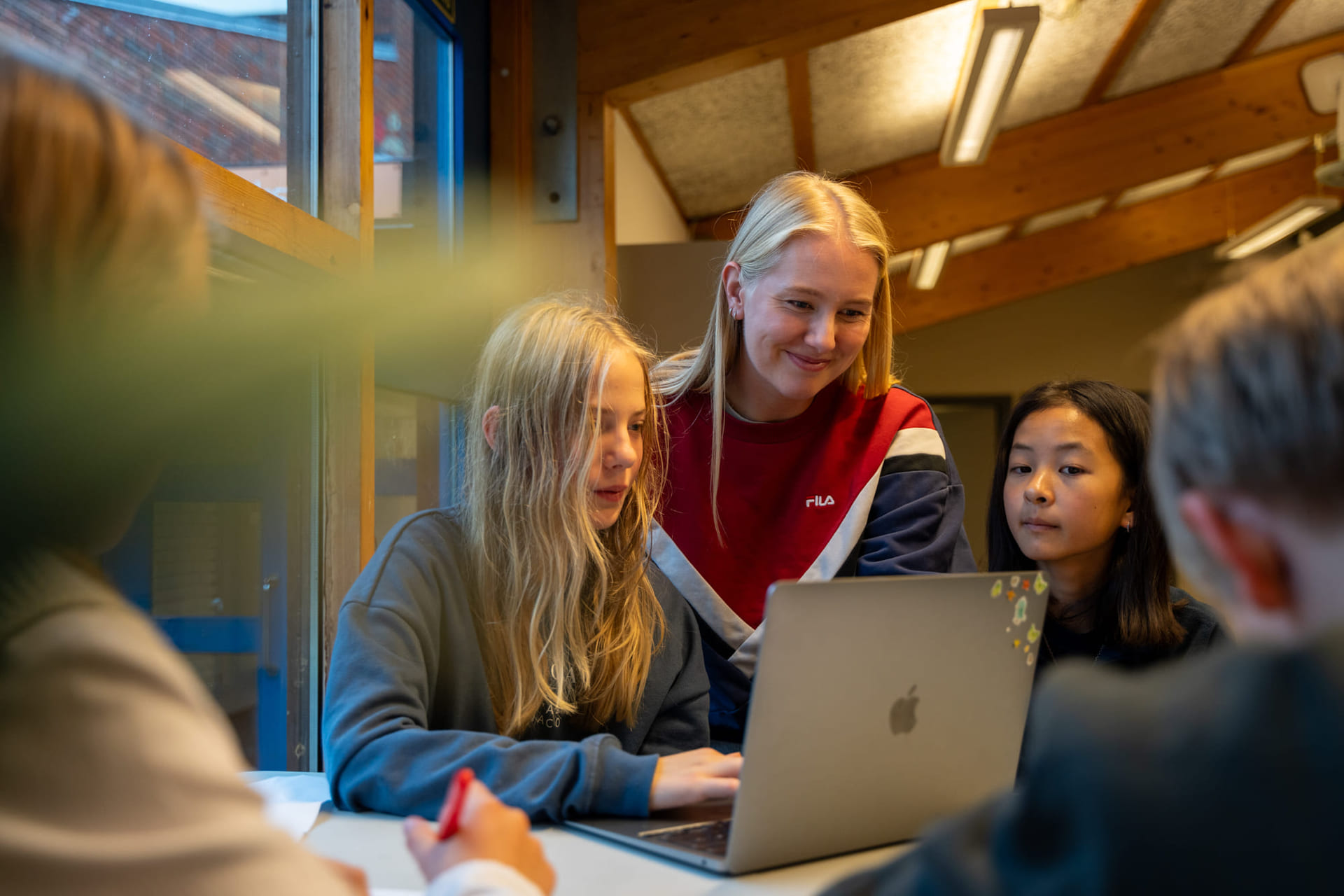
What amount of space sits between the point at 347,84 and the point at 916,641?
1.80 m

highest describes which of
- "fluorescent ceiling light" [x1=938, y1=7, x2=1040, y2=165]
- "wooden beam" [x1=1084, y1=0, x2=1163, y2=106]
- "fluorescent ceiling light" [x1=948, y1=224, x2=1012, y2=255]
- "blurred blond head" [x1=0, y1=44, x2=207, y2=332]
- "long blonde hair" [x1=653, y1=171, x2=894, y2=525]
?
"wooden beam" [x1=1084, y1=0, x2=1163, y2=106]

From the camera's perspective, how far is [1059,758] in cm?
44

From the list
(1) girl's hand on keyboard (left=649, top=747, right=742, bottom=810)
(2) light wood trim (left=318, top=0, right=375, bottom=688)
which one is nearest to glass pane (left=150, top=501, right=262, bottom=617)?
(2) light wood trim (left=318, top=0, right=375, bottom=688)

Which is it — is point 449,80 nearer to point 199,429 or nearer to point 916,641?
point 916,641

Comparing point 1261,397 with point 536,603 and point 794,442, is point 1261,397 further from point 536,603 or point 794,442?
point 794,442

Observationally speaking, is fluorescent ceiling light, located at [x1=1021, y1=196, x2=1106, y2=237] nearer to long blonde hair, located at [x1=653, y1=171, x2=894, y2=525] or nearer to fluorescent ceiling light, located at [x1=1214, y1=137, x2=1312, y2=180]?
fluorescent ceiling light, located at [x1=1214, y1=137, x2=1312, y2=180]

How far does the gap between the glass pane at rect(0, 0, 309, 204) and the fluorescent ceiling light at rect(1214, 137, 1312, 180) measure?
5.39m

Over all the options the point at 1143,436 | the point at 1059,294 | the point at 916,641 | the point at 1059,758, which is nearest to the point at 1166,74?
the point at 1059,294

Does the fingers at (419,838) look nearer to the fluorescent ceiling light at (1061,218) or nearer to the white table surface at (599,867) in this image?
the white table surface at (599,867)

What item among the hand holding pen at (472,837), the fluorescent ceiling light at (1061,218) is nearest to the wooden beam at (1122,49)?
the fluorescent ceiling light at (1061,218)

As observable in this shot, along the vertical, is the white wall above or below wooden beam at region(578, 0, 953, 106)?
below

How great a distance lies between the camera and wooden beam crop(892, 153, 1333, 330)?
19.9 feet

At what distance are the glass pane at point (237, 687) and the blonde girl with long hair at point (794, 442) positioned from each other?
0.85m

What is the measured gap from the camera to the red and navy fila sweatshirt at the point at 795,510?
1.56 metres
